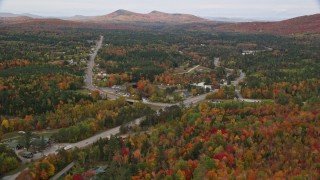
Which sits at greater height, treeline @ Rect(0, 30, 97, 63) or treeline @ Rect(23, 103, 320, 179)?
treeline @ Rect(0, 30, 97, 63)

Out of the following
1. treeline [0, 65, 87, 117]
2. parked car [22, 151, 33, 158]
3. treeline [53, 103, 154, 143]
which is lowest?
parked car [22, 151, 33, 158]

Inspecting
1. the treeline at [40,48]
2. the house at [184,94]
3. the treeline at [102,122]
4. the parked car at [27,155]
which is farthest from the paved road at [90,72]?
the parked car at [27,155]

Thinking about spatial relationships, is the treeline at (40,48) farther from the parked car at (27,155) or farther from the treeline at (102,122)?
the parked car at (27,155)

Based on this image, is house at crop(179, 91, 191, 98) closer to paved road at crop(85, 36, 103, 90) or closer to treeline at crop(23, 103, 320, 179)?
treeline at crop(23, 103, 320, 179)

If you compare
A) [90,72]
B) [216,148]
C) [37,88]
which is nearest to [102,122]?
[216,148]

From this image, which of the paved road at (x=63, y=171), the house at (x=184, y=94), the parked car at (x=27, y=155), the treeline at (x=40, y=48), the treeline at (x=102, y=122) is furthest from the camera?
the treeline at (x=40, y=48)

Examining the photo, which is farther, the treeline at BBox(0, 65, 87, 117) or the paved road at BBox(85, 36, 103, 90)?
the paved road at BBox(85, 36, 103, 90)

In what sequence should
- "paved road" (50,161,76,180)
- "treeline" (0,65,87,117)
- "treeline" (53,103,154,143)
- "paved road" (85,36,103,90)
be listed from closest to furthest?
"paved road" (50,161,76,180) < "treeline" (53,103,154,143) < "treeline" (0,65,87,117) < "paved road" (85,36,103,90)

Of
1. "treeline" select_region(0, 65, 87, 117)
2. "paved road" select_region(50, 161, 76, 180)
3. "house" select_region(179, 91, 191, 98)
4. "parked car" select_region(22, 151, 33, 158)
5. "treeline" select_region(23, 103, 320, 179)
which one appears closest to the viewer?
"treeline" select_region(23, 103, 320, 179)

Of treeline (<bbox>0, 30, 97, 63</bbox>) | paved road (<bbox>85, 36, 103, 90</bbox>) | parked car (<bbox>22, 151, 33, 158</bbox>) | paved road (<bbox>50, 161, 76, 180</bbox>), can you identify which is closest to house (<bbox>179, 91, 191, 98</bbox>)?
paved road (<bbox>85, 36, 103, 90</bbox>)

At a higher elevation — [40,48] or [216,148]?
[40,48]

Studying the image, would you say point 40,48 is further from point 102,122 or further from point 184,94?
point 102,122
